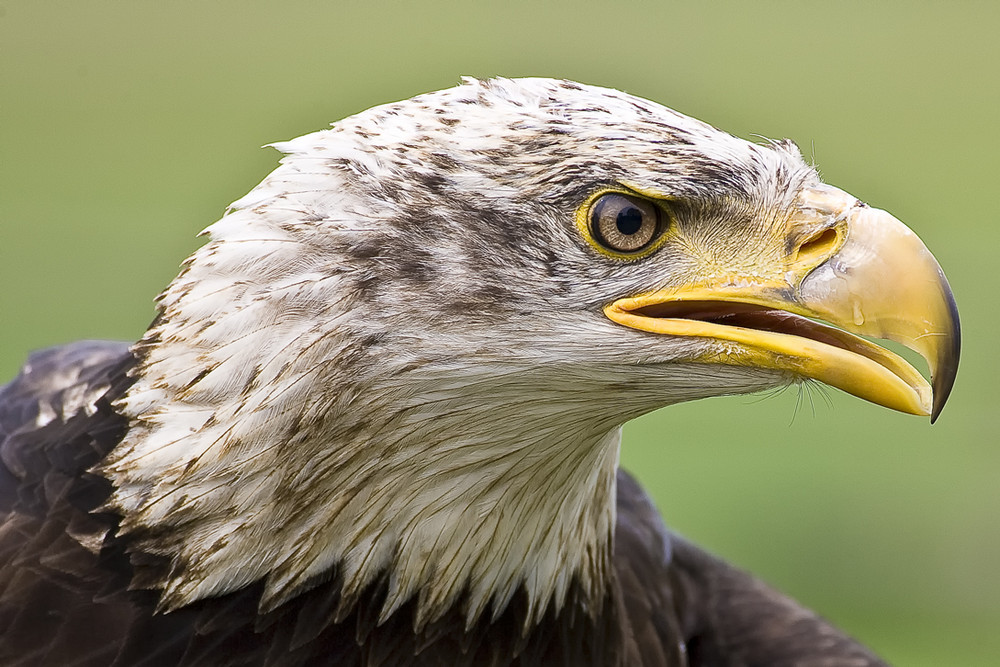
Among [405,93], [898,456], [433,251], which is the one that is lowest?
[898,456]

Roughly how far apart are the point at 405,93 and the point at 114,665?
10.3 meters

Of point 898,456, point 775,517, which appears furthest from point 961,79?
point 775,517

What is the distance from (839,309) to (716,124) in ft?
35.9

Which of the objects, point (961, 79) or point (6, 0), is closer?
point (6, 0)

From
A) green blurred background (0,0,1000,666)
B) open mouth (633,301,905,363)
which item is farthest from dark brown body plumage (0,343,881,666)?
green blurred background (0,0,1000,666)

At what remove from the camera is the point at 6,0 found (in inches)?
548

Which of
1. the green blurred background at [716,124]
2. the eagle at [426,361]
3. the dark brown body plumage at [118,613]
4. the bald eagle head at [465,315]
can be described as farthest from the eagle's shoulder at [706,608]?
the green blurred background at [716,124]

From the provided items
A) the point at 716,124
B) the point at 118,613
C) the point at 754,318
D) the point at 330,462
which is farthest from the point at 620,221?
the point at 716,124

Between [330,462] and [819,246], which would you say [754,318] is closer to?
[819,246]

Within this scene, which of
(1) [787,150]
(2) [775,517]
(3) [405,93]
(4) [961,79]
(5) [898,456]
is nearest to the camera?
(1) [787,150]

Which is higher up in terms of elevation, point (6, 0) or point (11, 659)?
point (11, 659)

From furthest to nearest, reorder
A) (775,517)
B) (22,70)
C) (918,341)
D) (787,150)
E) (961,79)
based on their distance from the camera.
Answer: (961,79), (22,70), (775,517), (787,150), (918,341)

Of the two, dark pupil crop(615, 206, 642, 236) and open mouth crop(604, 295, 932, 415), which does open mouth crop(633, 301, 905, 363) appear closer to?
open mouth crop(604, 295, 932, 415)

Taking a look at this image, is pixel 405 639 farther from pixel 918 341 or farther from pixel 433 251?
pixel 918 341
